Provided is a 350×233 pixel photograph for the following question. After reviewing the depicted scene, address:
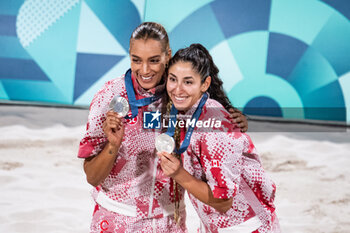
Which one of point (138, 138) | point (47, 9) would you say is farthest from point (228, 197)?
point (47, 9)

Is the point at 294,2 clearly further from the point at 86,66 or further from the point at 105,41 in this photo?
the point at 86,66

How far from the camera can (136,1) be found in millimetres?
6285

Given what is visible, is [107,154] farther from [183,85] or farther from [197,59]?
[197,59]

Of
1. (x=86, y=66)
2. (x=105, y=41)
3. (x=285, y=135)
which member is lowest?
(x=285, y=135)

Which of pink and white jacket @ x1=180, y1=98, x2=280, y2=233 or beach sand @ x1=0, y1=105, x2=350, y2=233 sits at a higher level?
pink and white jacket @ x1=180, y1=98, x2=280, y2=233

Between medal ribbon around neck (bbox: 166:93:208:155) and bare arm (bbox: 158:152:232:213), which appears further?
medal ribbon around neck (bbox: 166:93:208:155)

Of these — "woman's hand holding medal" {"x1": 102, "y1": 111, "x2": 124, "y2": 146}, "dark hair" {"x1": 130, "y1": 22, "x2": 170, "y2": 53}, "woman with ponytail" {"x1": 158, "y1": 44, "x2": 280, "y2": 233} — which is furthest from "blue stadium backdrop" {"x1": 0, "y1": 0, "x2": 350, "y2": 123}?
"woman's hand holding medal" {"x1": 102, "y1": 111, "x2": 124, "y2": 146}

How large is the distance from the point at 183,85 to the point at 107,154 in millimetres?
434

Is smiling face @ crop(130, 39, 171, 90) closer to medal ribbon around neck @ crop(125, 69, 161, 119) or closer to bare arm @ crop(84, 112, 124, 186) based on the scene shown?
medal ribbon around neck @ crop(125, 69, 161, 119)

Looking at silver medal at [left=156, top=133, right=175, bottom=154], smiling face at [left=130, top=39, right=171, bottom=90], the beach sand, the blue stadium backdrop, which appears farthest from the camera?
the blue stadium backdrop

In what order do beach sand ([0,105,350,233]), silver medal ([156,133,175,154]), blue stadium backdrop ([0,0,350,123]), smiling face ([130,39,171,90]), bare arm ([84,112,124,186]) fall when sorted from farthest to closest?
blue stadium backdrop ([0,0,350,123]), beach sand ([0,105,350,233]), smiling face ([130,39,171,90]), bare arm ([84,112,124,186]), silver medal ([156,133,175,154])

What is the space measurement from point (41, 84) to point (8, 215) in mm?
3387

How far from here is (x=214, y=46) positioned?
613cm

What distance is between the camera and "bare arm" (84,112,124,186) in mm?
1639
